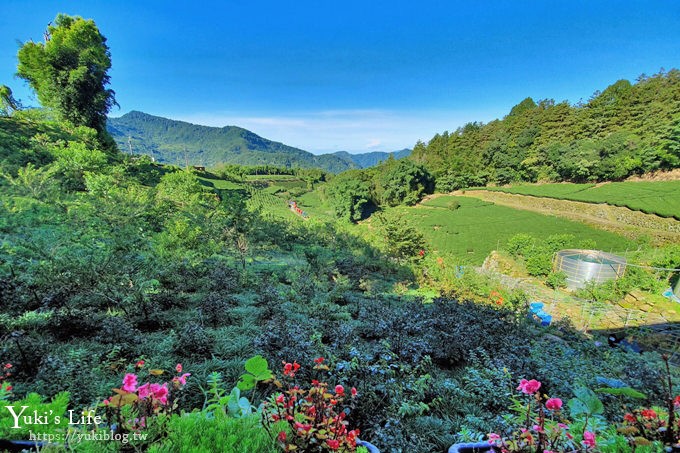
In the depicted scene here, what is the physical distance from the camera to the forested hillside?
2478 cm

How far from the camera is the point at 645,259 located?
12938 millimetres

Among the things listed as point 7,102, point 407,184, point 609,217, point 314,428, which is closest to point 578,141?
point 609,217

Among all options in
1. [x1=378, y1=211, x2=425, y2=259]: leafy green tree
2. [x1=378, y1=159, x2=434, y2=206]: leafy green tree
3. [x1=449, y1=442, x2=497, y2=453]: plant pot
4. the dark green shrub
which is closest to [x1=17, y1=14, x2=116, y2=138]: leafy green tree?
[x1=378, y1=211, x2=425, y2=259]: leafy green tree

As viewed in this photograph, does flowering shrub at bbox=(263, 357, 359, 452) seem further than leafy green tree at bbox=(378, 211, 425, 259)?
No

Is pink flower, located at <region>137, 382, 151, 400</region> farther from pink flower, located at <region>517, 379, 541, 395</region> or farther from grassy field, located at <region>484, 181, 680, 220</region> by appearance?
grassy field, located at <region>484, 181, 680, 220</region>

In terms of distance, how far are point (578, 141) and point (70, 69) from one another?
141 feet

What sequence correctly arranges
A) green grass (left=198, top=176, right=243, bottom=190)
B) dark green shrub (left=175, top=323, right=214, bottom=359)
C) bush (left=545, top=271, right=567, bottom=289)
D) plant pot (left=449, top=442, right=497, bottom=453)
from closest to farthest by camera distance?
plant pot (left=449, top=442, right=497, bottom=453) → dark green shrub (left=175, top=323, right=214, bottom=359) → bush (left=545, top=271, right=567, bottom=289) → green grass (left=198, top=176, right=243, bottom=190)

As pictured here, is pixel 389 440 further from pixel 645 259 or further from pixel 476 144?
pixel 476 144

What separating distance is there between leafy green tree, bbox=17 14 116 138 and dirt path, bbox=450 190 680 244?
32723mm

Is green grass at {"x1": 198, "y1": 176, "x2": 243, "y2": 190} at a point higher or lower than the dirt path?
higher

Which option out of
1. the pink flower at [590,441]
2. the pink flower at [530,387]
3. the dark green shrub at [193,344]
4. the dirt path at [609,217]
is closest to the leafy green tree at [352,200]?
the dirt path at [609,217]

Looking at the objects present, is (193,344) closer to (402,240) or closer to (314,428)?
(314,428)

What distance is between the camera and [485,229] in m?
22.2

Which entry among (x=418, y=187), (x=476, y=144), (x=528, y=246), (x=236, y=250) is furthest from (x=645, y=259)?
(x=476, y=144)
